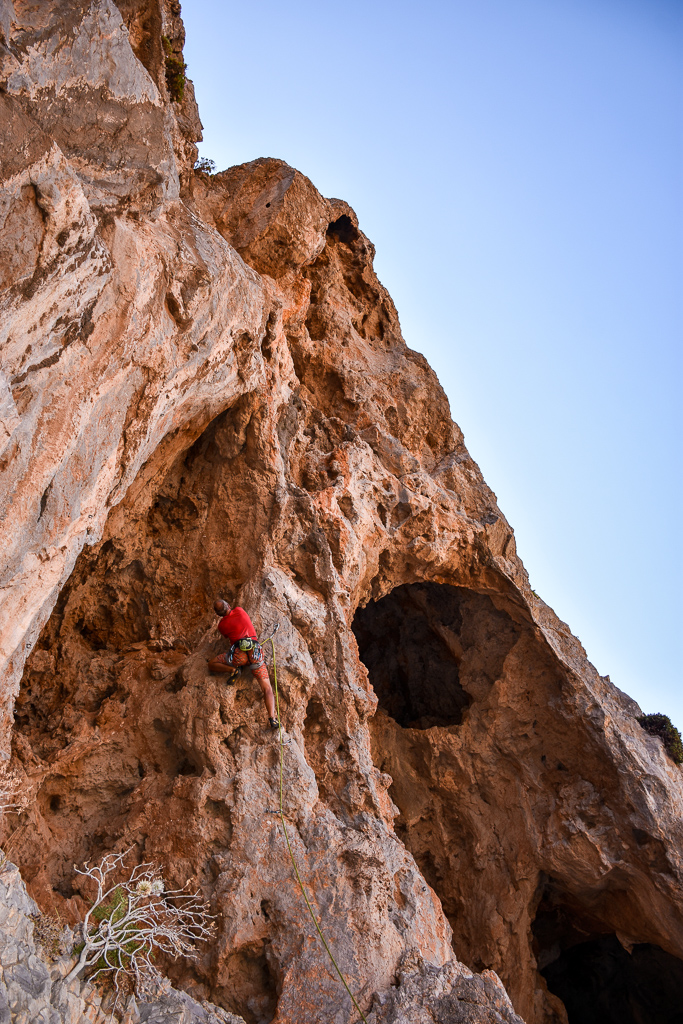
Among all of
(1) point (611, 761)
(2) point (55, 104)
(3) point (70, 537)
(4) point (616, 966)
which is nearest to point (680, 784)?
(1) point (611, 761)

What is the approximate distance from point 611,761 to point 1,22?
10601mm

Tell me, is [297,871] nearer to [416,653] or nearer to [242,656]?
[242,656]

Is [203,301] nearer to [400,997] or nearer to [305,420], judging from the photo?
[305,420]

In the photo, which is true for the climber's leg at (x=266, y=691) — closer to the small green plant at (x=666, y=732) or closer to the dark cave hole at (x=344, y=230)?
the small green plant at (x=666, y=732)

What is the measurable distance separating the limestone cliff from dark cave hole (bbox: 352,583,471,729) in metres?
0.07

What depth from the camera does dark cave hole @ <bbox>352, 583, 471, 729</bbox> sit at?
1184cm

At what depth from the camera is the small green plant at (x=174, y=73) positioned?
9.95 m

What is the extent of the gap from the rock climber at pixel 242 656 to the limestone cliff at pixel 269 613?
19 centimetres

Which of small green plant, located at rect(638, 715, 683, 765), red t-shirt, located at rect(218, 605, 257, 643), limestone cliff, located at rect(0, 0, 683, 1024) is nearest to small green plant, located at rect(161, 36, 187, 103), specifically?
limestone cliff, located at rect(0, 0, 683, 1024)

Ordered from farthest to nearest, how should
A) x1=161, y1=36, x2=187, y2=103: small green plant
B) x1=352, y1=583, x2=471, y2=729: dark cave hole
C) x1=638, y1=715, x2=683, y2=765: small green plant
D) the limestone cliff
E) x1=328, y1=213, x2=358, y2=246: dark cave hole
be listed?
x1=328, y1=213, x2=358, y2=246: dark cave hole, x1=352, y1=583, x2=471, y2=729: dark cave hole, x1=638, y1=715, x2=683, y2=765: small green plant, x1=161, y1=36, x2=187, y2=103: small green plant, the limestone cliff

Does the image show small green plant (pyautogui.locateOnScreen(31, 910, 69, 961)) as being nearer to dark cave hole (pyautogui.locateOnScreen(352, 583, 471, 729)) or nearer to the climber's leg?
the climber's leg

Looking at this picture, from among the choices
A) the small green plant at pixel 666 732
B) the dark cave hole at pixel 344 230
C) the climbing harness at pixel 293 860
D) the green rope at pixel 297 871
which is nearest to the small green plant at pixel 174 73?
the dark cave hole at pixel 344 230

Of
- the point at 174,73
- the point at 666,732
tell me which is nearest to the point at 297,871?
the point at 666,732

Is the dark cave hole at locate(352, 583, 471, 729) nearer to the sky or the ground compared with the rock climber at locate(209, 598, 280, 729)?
nearer to the sky
